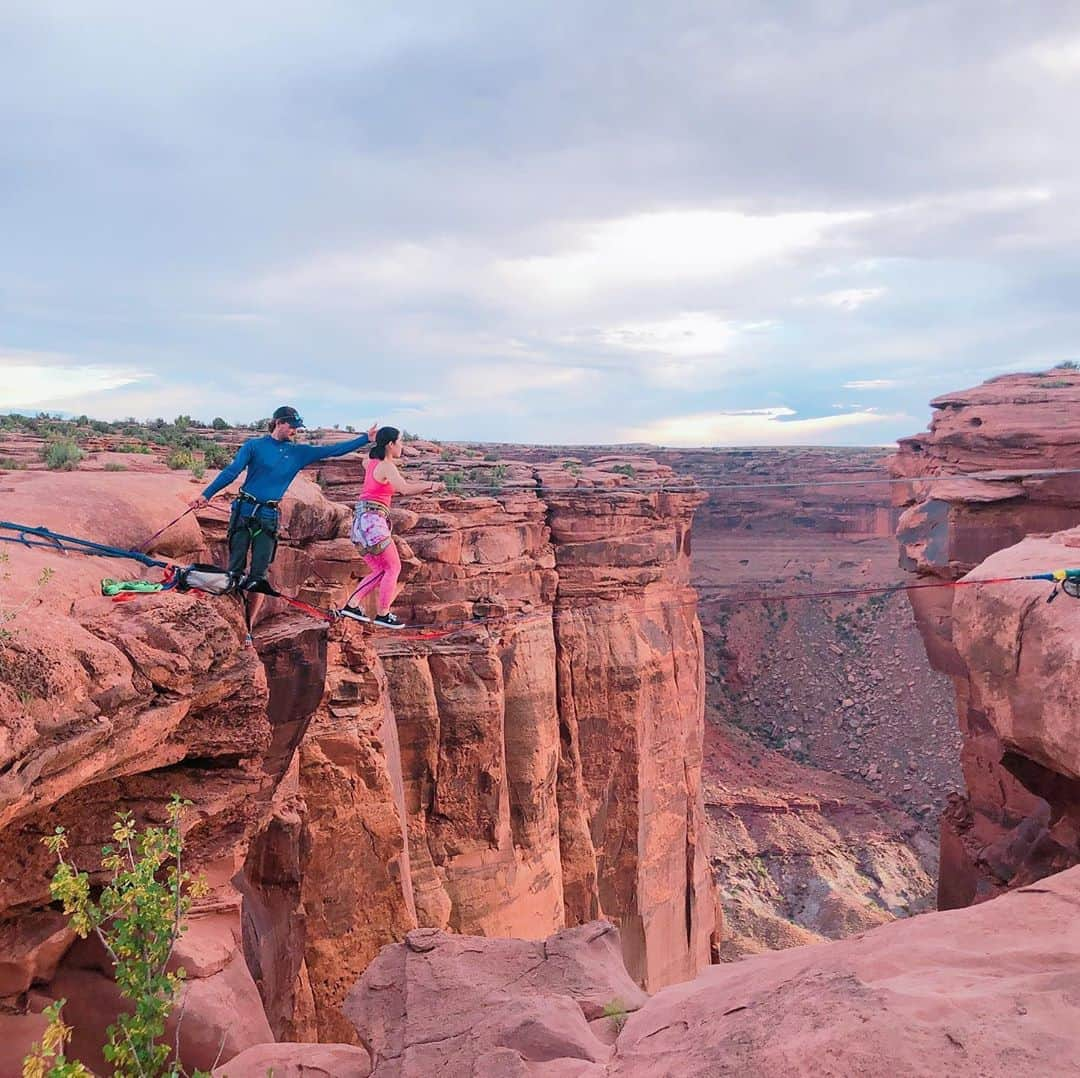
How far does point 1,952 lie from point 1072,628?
1036cm

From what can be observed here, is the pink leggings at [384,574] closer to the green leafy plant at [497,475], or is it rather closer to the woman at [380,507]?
the woman at [380,507]

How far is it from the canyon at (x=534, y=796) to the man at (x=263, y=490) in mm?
465

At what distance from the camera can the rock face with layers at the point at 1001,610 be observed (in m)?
10.2

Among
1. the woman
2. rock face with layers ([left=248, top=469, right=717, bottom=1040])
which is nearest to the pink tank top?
the woman

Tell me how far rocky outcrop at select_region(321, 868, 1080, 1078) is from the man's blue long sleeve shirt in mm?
4350

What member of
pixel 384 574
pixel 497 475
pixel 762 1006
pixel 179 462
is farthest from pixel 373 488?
pixel 497 475

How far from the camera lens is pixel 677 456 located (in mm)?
60312

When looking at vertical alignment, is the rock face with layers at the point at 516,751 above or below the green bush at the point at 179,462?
below

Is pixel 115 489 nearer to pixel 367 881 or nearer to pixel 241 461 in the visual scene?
pixel 241 461

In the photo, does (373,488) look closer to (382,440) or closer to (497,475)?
(382,440)

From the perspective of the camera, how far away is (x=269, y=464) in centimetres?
865

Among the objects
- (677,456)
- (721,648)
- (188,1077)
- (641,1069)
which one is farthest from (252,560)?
(677,456)

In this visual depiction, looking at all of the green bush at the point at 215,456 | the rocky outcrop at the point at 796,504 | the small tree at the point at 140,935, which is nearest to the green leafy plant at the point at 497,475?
the green bush at the point at 215,456

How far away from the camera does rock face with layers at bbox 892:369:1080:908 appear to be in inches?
401
